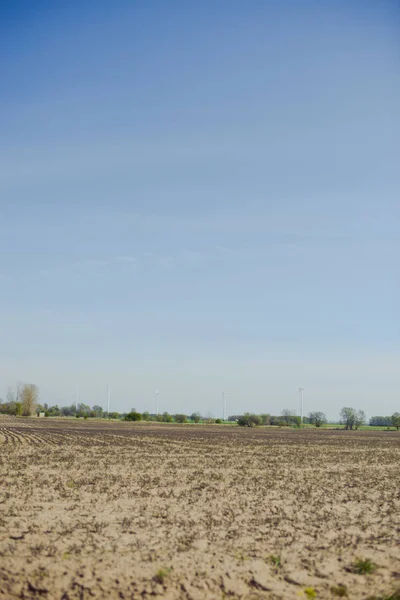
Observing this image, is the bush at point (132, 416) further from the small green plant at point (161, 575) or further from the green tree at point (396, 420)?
the small green plant at point (161, 575)

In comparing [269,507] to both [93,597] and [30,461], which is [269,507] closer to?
[93,597]

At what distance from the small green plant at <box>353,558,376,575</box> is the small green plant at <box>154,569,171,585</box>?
3.25m

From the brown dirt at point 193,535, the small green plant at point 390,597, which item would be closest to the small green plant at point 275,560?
the brown dirt at point 193,535

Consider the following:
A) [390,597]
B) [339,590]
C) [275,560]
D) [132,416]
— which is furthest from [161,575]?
[132,416]

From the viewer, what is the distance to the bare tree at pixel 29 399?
17712cm

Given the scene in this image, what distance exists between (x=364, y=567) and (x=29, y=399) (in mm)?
178213

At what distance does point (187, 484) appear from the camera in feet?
67.6

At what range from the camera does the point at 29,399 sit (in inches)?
6978

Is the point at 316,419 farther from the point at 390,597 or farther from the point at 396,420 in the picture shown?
Answer: the point at 390,597

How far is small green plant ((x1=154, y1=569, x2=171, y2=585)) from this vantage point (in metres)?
9.12

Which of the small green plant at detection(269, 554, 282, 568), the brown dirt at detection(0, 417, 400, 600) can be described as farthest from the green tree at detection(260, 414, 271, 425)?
the small green plant at detection(269, 554, 282, 568)

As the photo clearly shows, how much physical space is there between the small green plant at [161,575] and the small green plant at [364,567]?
325cm

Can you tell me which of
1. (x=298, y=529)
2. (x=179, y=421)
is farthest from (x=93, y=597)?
(x=179, y=421)

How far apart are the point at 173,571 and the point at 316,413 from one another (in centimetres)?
18412
